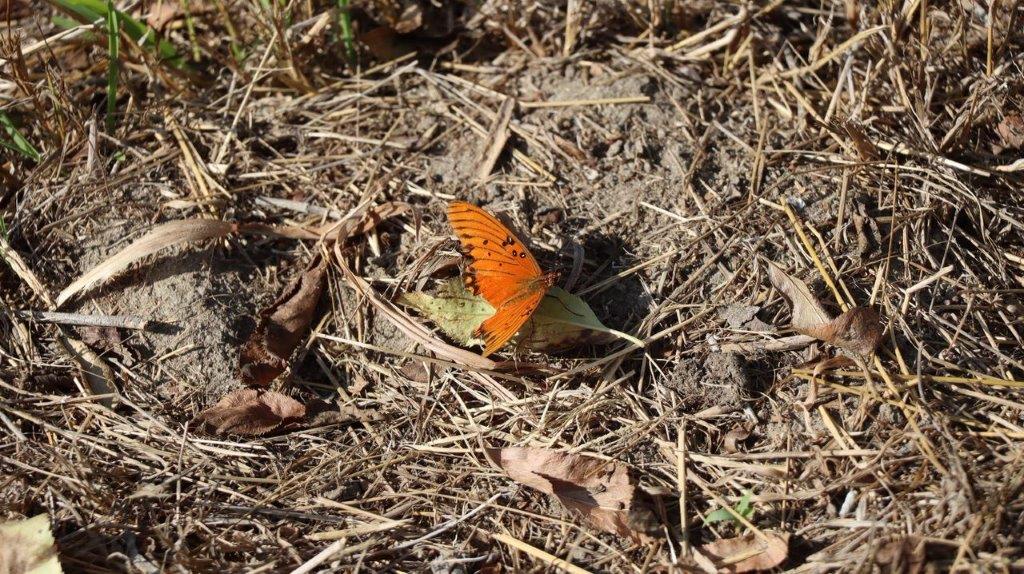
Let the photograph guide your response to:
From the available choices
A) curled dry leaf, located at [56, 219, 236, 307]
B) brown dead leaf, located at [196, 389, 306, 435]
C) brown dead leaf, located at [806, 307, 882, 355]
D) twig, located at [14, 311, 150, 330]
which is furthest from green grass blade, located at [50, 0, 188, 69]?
brown dead leaf, located at [806, 307, 882, 355]

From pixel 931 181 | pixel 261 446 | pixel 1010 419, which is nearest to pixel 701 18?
pixel 931 181

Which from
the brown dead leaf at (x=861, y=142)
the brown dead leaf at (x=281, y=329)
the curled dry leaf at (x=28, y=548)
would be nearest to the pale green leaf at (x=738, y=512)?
the brown dead leaf at (x=861, y=142)

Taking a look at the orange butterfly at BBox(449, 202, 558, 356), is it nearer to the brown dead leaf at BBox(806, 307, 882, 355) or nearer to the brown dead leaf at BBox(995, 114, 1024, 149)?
the brown dead leaf at BBox(806, 307, 882, 355)

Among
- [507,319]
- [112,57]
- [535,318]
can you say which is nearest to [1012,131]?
[535,318]

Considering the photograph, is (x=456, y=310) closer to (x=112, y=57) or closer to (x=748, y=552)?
(x=748, y=552)

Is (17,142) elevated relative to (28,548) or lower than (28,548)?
elevated

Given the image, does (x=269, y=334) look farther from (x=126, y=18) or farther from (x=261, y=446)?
(x=126, y=18)
